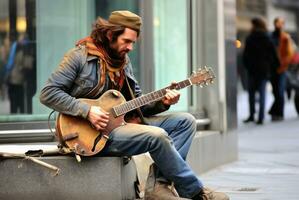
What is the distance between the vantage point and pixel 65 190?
681 cm

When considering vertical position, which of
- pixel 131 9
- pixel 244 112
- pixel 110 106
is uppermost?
pixel 131 9

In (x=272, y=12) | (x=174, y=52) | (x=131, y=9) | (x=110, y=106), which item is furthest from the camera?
(x=272, y=12)

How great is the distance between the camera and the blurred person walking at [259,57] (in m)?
16.8

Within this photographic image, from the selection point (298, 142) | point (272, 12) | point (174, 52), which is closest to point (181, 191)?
point (174, 52)

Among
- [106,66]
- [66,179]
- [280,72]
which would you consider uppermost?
[106,66]

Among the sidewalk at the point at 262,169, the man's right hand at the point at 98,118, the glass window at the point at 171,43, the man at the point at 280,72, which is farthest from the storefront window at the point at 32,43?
the man at the point at 280,72

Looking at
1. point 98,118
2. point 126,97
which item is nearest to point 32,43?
point 126,97

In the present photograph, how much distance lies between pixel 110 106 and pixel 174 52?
3.64 metres

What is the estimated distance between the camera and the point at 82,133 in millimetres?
6566

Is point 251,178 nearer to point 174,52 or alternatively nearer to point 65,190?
point 174,52

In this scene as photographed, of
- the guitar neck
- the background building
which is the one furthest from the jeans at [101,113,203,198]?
the background building

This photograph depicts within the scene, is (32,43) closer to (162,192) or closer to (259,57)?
(162,192)

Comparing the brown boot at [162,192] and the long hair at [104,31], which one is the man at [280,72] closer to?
the brown boot at [162,192]

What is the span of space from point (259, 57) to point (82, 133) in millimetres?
A: 10576
